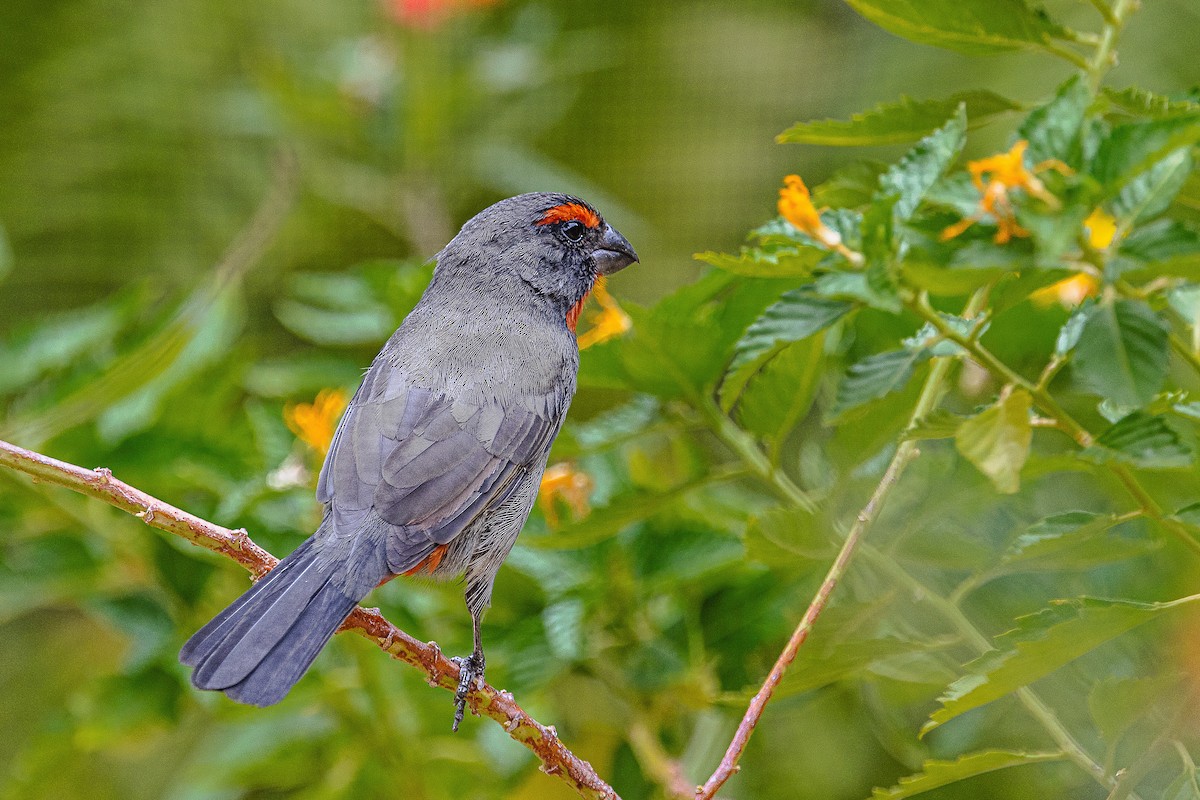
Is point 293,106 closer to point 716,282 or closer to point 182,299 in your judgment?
point 182,299

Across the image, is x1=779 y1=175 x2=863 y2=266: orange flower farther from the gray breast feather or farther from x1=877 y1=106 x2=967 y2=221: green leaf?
the gray breast feather

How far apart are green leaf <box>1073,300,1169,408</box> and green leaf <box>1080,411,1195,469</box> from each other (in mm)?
85

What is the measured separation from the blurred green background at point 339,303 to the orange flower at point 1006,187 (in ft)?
1.92

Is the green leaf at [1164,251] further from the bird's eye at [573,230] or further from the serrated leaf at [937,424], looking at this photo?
the bird's eye at [573,230]

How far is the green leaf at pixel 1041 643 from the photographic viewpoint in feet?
4.28

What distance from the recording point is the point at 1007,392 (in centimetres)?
142

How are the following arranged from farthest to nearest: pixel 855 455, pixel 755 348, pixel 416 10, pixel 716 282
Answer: pixel 416 10 → pixel 716 282 → pixel 855 455 → pixel 755 348

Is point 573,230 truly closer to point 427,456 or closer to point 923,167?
point 427,456

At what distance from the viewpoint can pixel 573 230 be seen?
7.26ft

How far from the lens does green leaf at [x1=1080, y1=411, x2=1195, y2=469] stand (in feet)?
4.37

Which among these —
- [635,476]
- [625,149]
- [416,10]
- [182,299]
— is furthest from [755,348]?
[625,149]

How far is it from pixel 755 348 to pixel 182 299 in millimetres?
1387

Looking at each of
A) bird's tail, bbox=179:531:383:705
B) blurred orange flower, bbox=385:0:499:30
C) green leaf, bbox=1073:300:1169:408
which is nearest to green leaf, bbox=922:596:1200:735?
green leaf, bbox=1073:300:1169:408

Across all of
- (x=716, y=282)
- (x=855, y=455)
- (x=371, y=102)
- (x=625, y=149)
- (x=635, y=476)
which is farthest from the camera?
(x=625, y=149)
